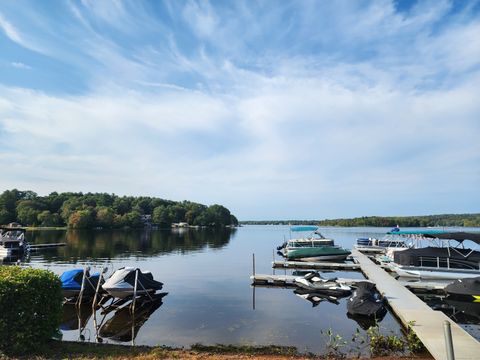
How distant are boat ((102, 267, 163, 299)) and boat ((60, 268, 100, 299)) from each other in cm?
137

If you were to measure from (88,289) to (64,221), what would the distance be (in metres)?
125

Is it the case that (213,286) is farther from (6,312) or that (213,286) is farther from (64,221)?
(64,221)

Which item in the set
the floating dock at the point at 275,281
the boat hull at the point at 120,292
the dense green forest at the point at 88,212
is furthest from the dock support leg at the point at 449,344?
the dense green forest at the point at 88,212

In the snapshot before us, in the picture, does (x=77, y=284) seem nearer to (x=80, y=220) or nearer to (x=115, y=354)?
(x=115, y=354)

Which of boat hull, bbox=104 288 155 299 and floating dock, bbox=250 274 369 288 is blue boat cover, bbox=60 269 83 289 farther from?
floating dock, bbox=250 274 369 288

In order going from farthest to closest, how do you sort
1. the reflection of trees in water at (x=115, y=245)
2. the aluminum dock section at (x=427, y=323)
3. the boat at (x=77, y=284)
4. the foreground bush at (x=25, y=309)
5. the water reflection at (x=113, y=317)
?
the reflection of trees in water at (x=115, y=245), the boat at (x=77, y=284), the water reflection at (x=113, y=317), the aluminum dock section at (x=427, y=323), the foreground bush at (x=25, y=309)

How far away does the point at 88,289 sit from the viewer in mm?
20094

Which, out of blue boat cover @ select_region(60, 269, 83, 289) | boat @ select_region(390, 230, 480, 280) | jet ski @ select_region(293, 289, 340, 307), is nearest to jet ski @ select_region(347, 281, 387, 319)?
jet ski @ select_region(293, 289, 340, 307)

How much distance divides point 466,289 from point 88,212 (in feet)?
405

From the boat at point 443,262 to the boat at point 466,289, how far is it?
3.46m

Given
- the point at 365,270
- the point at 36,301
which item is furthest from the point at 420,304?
the point at 36,301

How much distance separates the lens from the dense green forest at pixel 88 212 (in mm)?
126438

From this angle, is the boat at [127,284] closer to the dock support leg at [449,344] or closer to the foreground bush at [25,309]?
the foreground bush at [25,309]

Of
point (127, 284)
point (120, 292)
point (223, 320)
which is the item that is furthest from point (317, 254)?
point (120, 292)
